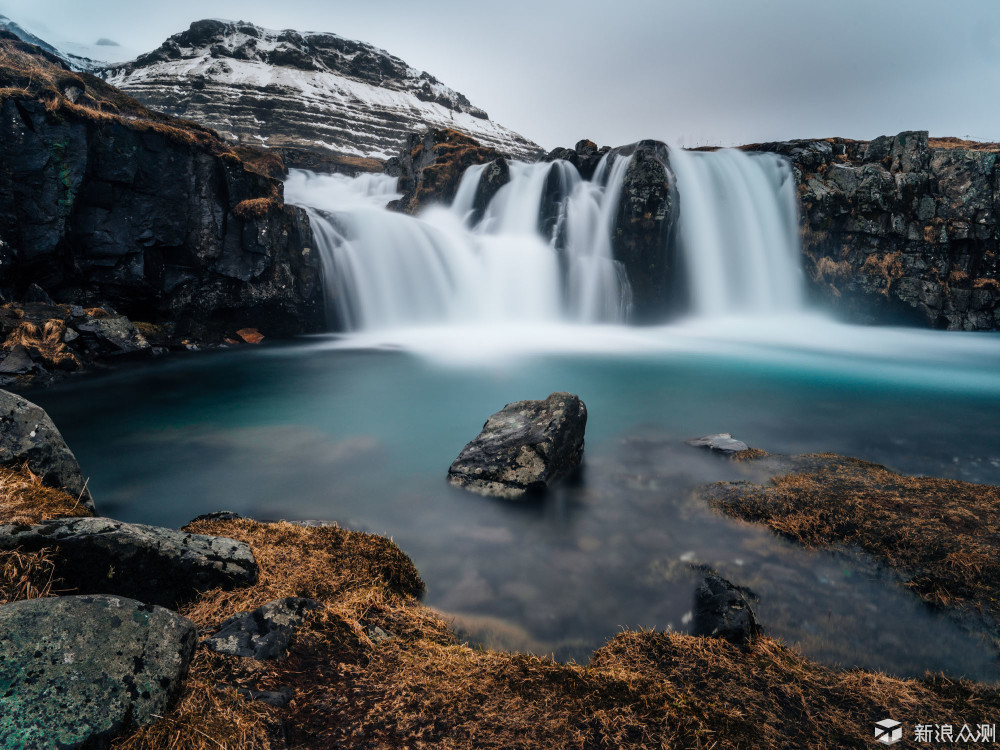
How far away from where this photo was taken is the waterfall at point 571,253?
73.8ft

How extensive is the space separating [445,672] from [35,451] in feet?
14.3

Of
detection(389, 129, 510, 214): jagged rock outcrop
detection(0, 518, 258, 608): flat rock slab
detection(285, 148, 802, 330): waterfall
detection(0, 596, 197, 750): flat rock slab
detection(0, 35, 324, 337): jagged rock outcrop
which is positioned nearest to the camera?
detection(0, 596, 197, 750): flat rock slab

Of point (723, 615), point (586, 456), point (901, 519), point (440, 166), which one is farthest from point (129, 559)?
point (440, 166)

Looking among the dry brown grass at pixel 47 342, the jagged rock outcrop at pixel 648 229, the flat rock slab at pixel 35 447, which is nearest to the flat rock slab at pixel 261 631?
A: the flat rock slab at pixel 35 447

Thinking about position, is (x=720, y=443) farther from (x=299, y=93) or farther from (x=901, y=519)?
(x=299, y=93)

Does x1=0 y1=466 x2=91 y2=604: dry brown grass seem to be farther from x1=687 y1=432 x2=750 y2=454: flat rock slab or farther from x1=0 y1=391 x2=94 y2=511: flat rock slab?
x1=687 y1=432 x2=750 y2=454: flat rock slab

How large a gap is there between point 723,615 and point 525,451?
348 cm

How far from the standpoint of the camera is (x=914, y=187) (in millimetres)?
22625

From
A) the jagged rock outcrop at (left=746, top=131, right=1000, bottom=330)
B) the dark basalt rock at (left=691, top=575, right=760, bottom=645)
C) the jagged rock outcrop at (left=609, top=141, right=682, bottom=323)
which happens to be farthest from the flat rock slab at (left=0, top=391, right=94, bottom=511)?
the jagged rock outcrop at (left=746, top=131, right=1000, bottom=330)

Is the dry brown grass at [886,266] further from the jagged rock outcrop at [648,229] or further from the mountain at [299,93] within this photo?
the mountain at [299,93]

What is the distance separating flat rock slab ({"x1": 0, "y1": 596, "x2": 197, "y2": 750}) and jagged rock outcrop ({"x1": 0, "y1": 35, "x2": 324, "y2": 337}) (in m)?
17.2

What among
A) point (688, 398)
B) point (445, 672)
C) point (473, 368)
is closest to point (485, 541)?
point (445, 672)

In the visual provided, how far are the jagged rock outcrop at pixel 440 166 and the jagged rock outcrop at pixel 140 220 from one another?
46.9 ft

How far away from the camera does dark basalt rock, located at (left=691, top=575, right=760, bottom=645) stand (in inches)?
134
